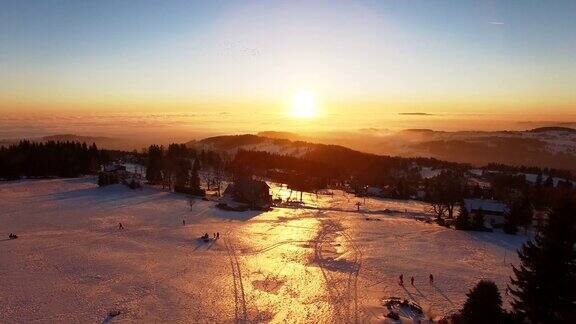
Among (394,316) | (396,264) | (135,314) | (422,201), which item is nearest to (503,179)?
(422,201)

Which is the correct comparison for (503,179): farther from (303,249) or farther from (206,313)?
(206,313)

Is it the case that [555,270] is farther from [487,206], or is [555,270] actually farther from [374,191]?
[374,191]

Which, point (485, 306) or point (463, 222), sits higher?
point (485, 306)

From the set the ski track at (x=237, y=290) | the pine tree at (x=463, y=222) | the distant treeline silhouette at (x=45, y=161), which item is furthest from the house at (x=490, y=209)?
the distant treeline silhouette at (x=45, y=161)

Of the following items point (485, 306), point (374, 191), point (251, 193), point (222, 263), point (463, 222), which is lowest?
point (374, 191)

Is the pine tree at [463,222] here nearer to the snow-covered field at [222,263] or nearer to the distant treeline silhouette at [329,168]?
the snow-covered field at [222,263]

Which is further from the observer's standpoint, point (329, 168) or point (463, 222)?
point (329, 168)

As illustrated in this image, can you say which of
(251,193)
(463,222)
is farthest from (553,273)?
(251,193)

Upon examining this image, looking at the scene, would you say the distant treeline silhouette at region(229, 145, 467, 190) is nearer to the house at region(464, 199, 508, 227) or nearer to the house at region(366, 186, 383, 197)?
the house at region(366, 186, 383, 197)
